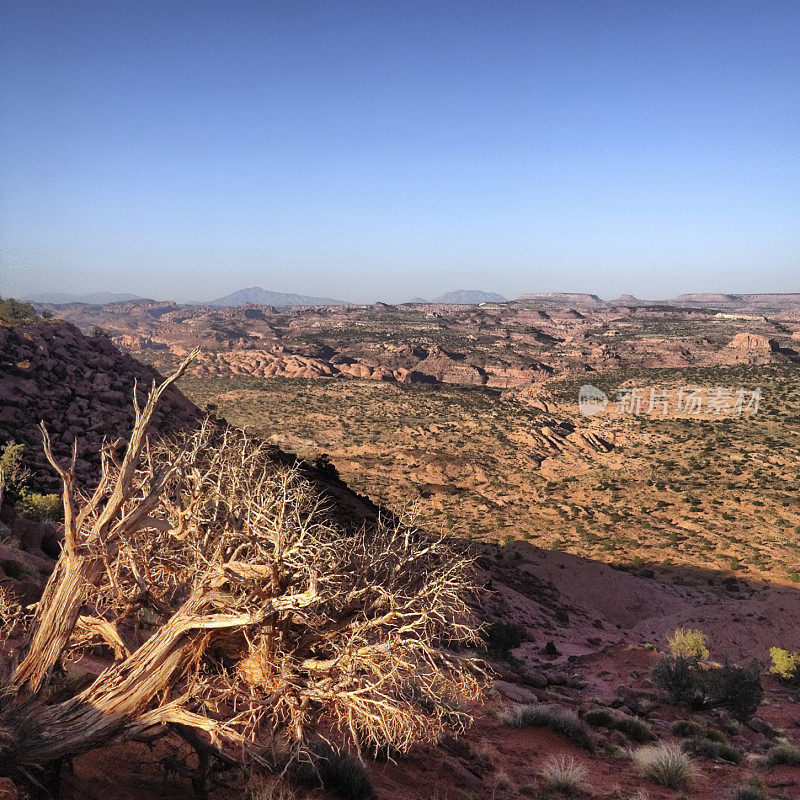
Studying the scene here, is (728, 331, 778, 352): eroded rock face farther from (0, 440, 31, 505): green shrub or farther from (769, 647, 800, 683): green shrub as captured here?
(0, 440, 31, 505): green shrub

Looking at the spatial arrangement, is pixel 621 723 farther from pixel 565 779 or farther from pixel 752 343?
pixel 752 343

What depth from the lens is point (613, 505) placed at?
33750 millimetres

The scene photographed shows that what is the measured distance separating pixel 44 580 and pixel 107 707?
5329mm

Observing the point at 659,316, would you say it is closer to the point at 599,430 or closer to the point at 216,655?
the point at 599,430

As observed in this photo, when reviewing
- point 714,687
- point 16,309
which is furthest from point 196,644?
point 16,309

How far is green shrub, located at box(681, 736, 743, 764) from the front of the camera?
Result: 28.5ft

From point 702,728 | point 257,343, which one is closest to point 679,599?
point 702,728

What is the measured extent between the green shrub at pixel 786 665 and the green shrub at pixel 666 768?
779cm

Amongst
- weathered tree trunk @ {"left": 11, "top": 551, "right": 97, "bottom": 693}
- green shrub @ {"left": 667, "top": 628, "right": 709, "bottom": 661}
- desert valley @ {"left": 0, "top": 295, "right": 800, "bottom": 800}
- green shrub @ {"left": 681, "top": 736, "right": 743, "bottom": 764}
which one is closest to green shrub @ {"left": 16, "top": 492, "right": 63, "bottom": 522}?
desert valley @ {"left": 0, "top": 295, "right": 800, "bottom": 800}

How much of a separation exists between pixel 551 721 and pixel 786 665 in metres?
8.47

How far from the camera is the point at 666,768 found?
294 inches

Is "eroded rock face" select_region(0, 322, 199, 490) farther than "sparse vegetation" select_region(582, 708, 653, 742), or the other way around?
"eroded rock face" select_region(0, 322, 199, 490)

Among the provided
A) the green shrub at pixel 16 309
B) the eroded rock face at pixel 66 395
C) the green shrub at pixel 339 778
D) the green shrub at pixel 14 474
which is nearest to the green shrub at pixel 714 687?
the green shrub at pixel 339 778

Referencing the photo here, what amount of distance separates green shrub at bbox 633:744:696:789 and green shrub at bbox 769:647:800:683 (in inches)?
307
